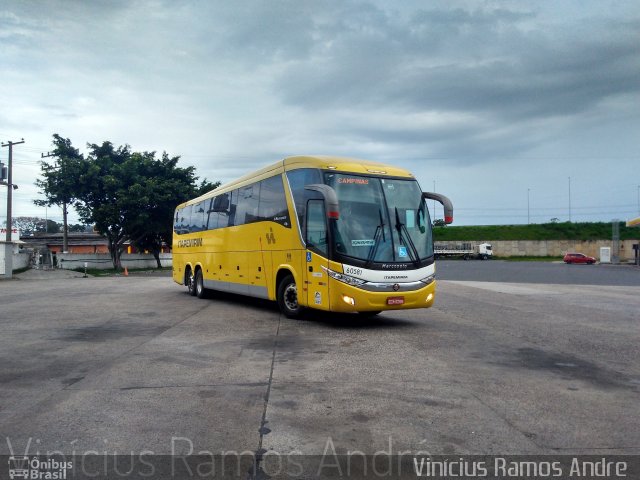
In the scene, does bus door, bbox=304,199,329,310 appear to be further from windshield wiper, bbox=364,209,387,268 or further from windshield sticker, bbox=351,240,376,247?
windshield wiper, bbox=364,209,387,268

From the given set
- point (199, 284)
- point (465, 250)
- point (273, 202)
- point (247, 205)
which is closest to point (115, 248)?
point (199, 284)

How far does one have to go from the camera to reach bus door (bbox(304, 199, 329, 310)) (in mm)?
10625

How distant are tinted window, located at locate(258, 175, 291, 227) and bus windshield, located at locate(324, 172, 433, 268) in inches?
66.3

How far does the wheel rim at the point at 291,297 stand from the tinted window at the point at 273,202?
1.37 metres

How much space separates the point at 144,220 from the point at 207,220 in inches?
1037

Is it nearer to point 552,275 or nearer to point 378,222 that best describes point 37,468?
point 378,222

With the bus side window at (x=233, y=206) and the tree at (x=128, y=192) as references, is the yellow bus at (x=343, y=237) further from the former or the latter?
the tree at (x=128, y=192)

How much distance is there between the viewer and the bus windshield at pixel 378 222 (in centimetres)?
1051

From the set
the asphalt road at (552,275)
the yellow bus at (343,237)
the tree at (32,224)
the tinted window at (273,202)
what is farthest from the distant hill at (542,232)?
the tree at (32,224)

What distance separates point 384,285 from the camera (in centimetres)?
1045

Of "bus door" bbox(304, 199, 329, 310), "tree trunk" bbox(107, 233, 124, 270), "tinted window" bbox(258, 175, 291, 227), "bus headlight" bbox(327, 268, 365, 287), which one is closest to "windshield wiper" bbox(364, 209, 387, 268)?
"bus headlight" bbox(327, 268, 365, 287)

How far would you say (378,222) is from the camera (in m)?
10.8

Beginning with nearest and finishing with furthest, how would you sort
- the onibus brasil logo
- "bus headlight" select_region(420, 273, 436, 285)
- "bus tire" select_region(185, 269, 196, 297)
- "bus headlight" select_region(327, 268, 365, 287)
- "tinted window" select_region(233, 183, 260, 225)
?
the onibus brasil logo → "bus headlight" select_region(327, 268, 365, 287) → "bus headlight" select_region(420, 273, 436, 285) → "tinted window" select_region(233, 183, 260, 225) → "bus tire" select_region(185, 269, 196, 297)

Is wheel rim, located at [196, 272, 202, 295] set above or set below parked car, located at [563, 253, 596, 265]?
above
